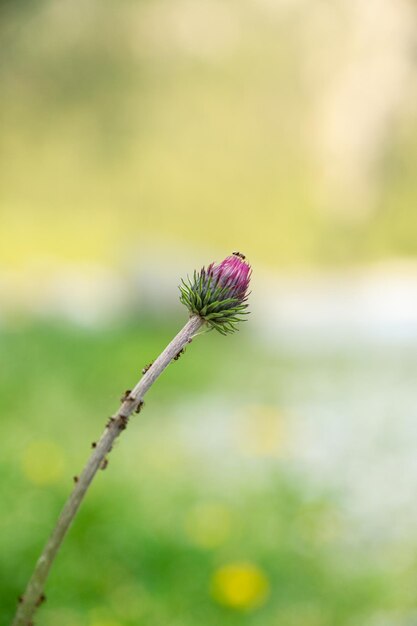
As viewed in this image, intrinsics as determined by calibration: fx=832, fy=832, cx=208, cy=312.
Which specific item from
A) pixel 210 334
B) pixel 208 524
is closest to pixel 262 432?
pixel 208 524

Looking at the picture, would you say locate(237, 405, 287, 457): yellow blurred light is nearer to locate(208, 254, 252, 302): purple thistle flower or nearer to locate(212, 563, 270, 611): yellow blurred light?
locate(212, 563, 270, 611): yellow blurred light

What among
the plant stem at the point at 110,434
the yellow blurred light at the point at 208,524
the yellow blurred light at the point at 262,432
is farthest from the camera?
the yellow blurred light at the point at 262,432

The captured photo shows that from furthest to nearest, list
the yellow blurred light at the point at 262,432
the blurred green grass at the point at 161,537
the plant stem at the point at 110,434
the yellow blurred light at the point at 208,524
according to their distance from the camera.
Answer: the yellow blurred light at the point at 262,432 < the yellow blurred light at the point at 208,524 < the blurred green grass at the point at 161,537 < the plant stem at the point at 110,434

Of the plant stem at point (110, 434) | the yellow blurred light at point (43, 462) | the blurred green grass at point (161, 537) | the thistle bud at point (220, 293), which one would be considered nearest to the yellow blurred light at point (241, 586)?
the blurred green grass at point (161, 537)

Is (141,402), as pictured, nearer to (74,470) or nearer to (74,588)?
(74,588)

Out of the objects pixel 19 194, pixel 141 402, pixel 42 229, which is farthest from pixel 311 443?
pixel 19 194

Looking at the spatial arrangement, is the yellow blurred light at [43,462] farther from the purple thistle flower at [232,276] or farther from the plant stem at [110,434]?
the purple thistle flower at [232,276]

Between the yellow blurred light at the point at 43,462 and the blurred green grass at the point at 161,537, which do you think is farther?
the yellow blurred light at the point at 43,462

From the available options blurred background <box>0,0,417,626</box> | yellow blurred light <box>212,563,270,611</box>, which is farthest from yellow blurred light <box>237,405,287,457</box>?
yellow blurred light <box>212,563,270,611</box>
